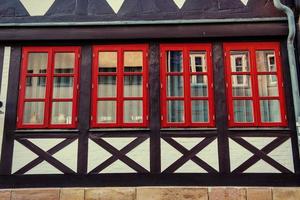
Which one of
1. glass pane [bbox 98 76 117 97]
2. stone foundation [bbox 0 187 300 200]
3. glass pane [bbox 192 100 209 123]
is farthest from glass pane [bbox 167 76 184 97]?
stone foundation [bbox 0 187 300 200]

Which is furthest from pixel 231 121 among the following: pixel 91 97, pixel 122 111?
pixel 91 97

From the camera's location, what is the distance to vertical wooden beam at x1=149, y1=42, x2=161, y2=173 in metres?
5.97

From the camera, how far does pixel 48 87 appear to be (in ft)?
20.5

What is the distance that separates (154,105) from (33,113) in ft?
6.62

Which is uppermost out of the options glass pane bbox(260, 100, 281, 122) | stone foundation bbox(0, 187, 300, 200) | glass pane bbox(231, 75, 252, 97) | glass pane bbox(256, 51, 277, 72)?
glass pane bbox(256, 51, 277, 72)

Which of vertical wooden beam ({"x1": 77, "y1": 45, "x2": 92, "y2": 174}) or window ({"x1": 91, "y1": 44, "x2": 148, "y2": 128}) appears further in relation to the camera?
window ({"x1": 91, "y1": 44, "x2": 148, "y2": 128})

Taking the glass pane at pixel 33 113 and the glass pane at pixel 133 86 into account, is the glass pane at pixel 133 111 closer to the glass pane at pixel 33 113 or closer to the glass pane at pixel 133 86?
the glass pane at pixel 133 86

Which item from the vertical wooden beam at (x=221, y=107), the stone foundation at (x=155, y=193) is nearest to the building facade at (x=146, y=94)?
the vertical wooden beam at (x=221, y=107)

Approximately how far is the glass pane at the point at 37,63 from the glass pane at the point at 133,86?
4.63 ft

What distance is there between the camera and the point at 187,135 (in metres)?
6.02

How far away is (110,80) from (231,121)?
2116mm

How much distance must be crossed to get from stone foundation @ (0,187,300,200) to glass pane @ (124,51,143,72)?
196 centimetres

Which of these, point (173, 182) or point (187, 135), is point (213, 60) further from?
point (173, 182)

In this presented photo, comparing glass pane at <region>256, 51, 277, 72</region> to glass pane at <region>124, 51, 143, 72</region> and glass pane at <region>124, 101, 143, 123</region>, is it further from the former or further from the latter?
glass pane at <region>124, 101, 143, 123</region>
